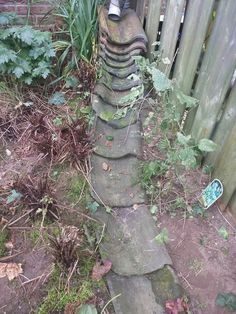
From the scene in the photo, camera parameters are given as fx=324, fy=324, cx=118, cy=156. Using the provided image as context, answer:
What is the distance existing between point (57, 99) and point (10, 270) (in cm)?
151

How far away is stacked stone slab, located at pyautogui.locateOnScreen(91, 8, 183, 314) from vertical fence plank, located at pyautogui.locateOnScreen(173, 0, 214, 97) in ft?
1.43

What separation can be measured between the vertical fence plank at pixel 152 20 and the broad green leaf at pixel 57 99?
84 centimetres

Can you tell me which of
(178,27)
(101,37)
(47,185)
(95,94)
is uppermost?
(178,27)

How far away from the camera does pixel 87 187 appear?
2117 millimetres

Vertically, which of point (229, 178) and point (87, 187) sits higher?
point (229, 178)

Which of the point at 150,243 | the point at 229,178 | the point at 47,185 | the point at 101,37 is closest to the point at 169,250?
the point at 150,243

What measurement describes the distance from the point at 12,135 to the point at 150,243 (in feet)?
4.51

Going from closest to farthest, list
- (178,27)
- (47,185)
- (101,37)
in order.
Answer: (47,185)
(178,27)
(101,37)

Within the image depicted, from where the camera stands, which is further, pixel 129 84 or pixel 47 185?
pixel 129 84

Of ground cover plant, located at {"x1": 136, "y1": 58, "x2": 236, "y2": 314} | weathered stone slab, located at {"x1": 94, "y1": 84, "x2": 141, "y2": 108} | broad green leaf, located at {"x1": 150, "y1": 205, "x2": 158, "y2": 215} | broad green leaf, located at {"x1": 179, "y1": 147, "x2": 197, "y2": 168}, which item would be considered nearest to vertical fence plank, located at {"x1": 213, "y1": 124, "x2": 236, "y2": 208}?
ground cover plant, located at {"x1": 136, "y1": 58, "x2": 236, "y2": 314}

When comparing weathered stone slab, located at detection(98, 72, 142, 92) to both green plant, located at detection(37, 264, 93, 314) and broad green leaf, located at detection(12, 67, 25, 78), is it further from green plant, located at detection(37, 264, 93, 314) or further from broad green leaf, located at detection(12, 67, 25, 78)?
green plant, located at detection(37, 264, 93, 314)

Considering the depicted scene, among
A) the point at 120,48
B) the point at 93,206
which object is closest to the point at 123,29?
the point at 120,48

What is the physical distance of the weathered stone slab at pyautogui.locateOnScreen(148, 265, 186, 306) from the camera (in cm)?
160

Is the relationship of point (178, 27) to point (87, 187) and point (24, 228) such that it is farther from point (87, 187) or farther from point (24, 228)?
point (24, 228)
